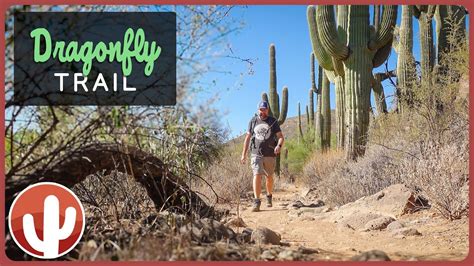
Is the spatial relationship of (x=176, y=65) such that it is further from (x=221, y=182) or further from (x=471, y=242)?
(x=221, y=182)

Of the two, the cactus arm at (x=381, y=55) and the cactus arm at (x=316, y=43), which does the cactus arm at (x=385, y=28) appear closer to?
the cactus arm at (x=381, y=55)

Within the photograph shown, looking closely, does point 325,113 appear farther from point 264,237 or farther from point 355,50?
point 264,237

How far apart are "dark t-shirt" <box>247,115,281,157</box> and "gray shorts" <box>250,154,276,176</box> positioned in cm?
7

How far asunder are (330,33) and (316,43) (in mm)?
914

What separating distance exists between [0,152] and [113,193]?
5.09 ft

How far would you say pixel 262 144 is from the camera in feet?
21.8

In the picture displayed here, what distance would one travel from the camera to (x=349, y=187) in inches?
261

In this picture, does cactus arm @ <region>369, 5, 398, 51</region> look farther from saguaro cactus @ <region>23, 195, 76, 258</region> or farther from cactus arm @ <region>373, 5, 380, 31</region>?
saguaro cactus @ <region>23, 195, 76, 258</region>

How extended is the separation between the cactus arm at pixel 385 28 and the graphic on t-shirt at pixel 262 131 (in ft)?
12.8

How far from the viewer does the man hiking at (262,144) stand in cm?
654

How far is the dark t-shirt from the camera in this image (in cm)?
658

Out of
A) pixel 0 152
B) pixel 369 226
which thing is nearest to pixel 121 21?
pixel 0 152

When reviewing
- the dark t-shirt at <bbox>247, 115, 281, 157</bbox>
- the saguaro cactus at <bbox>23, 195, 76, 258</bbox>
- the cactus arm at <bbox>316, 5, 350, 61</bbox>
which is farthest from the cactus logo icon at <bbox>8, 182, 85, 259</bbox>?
the cactus arm at <bbox>316, 5, 350, 61</bbox>

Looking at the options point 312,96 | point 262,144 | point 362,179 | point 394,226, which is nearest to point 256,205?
point 262,144
